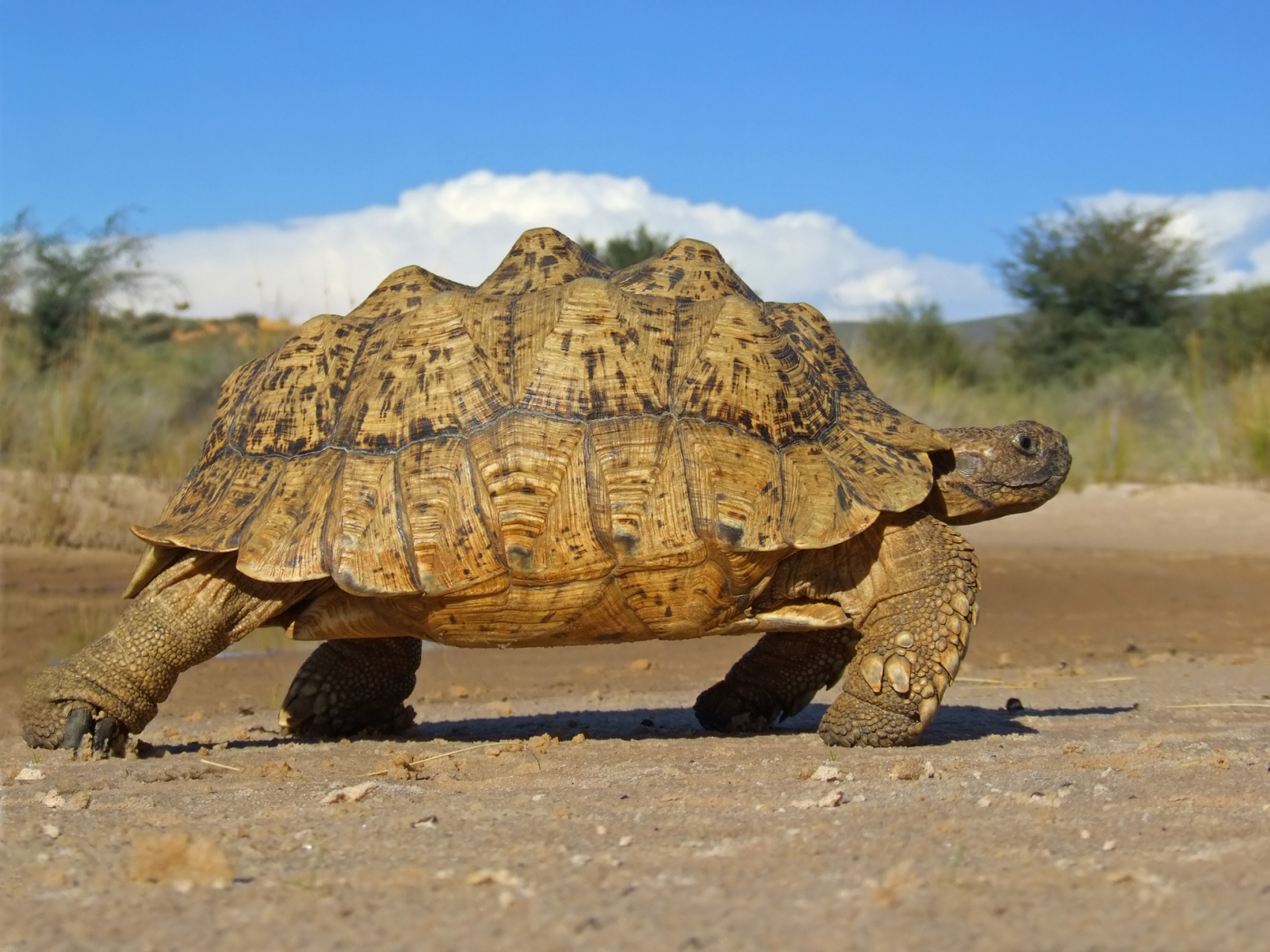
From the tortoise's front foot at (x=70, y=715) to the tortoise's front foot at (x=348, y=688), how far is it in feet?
2.69

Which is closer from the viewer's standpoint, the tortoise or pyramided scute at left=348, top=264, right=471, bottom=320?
the tortoise

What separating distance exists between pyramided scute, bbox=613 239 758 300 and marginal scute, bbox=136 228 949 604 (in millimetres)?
30

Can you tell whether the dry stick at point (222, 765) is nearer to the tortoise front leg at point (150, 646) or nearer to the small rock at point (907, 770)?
the tortoise front leg at point (150, 646)

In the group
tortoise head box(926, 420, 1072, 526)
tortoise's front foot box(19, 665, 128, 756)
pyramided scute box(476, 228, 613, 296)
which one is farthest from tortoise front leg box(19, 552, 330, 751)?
tortoise head box(926, 420, 1072, 526)

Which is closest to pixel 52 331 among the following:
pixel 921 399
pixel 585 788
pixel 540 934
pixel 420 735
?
pixel 921 399

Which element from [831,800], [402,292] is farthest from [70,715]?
[831,800]

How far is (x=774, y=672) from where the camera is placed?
5.81 meters

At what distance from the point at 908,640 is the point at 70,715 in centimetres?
308

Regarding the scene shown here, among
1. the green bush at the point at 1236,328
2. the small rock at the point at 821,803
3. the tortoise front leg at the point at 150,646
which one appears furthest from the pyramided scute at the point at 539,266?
the green bush at the point at 1236,328

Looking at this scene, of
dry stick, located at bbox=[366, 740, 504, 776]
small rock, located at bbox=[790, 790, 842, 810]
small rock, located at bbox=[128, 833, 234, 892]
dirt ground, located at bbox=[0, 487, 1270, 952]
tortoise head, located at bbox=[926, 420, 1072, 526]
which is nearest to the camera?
dirt ground, located at bbox=[0, 487, 1270, 952]

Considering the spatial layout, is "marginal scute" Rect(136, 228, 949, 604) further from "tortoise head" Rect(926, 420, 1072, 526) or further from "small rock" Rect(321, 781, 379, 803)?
"small rock" Rect(321, 781, 379, 803)

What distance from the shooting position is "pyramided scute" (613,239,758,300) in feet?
17.1

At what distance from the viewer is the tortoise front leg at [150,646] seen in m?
5.00

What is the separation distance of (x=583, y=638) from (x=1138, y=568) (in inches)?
387
